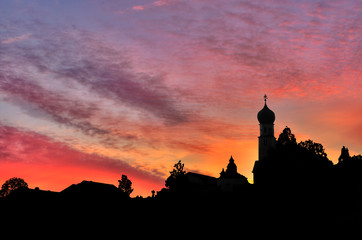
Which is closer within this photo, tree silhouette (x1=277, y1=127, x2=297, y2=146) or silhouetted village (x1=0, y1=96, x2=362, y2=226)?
silhouetted village (x1=0, y1=96, x2=362, y2=226)

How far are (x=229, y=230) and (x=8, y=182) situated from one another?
248 ft

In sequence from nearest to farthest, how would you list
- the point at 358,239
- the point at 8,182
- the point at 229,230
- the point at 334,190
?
the point at 358,239
the point at 229,230
the point at 334,190
the point at 8,182

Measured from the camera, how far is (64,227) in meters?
61.2

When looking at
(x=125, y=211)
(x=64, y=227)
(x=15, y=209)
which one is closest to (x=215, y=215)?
(x=125, y=211)

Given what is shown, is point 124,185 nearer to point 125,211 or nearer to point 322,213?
point 125,211

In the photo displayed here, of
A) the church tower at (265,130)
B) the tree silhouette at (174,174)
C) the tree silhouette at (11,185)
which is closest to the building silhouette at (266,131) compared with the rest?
the church tower at (265,130)

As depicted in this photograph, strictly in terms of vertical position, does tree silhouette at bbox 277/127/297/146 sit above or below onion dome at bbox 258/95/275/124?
below

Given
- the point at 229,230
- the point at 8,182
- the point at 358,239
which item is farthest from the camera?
the point at 8,182

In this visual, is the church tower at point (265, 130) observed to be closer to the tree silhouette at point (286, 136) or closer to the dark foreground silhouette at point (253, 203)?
the tree silhouette at point (286, 136)

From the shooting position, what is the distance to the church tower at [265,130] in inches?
4953

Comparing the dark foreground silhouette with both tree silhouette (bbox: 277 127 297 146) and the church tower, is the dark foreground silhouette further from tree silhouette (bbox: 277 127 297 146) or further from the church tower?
the church tower

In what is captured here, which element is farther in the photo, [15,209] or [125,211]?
[15,209]

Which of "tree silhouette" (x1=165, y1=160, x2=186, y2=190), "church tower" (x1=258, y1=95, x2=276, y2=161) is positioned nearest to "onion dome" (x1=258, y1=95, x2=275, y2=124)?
"church tower" (x1=258, y1=95, x2=276, y2=161)

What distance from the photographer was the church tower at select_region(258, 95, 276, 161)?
126 meters
